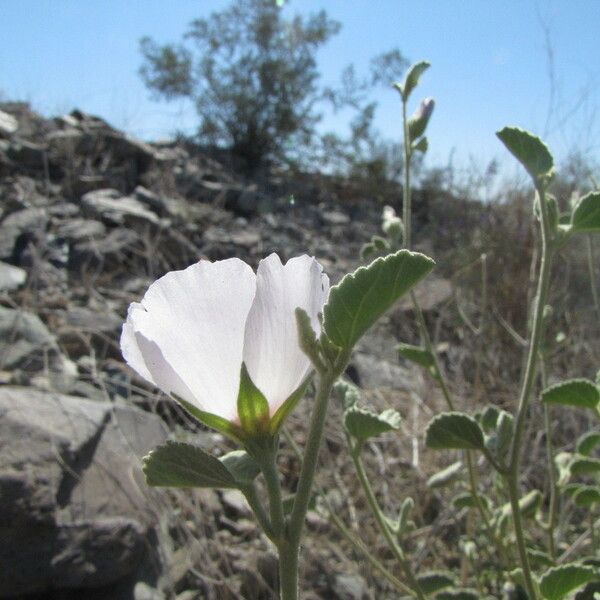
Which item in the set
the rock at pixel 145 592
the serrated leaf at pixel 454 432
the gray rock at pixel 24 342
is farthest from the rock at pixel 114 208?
the serrated leaf at pixel 454 432

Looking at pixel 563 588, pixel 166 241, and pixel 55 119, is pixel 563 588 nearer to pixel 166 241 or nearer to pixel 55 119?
pixel 166 241

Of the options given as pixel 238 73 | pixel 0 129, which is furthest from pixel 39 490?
pixel 238 73

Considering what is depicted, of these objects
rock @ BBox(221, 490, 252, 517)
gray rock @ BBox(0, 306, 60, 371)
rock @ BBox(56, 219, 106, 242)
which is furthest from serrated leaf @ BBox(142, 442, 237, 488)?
rock @ BBox(56, 219, 106, 242)

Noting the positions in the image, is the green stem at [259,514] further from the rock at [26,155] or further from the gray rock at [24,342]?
the rock at [26,155]

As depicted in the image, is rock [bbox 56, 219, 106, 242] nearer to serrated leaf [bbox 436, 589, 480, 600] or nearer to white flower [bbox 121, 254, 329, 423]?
serrated leaf [bbox 436, 589, 480, 600]

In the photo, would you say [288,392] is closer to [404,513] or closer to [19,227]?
[404,513]

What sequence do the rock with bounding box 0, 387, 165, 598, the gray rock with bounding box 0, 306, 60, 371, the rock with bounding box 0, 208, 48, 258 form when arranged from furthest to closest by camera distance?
the rock with bounding box 0, 208, 48, 258
the gray rock with bounding box 0, 306, 60, 371
the rock with bounding box 0, 387, 165, 598

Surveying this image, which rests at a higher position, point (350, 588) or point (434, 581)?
point (434, 581)

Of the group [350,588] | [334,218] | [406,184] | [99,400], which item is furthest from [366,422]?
[334,218]
